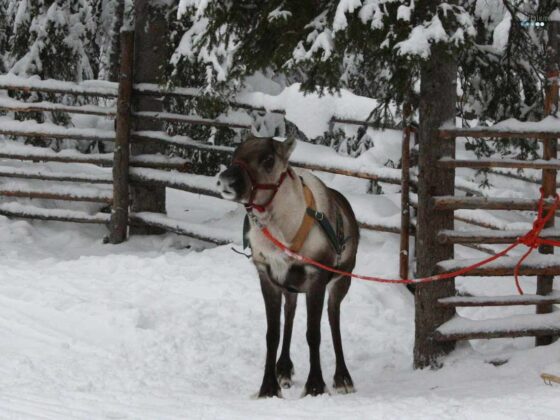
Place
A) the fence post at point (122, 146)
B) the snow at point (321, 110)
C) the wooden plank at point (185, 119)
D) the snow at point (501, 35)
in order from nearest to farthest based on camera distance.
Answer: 1. the snow at point (501, 35)
2. the snow at point (321, 110)
3. the wooden plank at point (185, 119)
4. the fence post at point (122, 146)

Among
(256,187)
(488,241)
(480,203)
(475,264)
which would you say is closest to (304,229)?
(256,187)

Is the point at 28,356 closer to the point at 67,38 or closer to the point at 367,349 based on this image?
the point at 367,349

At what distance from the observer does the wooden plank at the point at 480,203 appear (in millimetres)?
6402

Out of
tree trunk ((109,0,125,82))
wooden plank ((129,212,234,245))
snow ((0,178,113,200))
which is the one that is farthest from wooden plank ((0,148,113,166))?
tree trunk ((109,0,125,82))

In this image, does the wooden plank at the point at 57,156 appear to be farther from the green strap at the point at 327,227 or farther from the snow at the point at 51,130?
the green strap at the point at 327,227

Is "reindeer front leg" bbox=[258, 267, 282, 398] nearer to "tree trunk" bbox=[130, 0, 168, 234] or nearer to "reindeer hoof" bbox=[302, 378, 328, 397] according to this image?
"reindeer hoof" bbox=[302, 378, 328, 397]

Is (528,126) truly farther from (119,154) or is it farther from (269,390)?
(119,154)

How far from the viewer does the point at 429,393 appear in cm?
571

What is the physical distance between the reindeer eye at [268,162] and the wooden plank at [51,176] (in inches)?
248

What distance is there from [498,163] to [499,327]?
121 cm

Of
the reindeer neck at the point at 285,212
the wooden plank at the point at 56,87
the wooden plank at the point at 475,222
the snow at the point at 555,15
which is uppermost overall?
the snow at the point at 555,15

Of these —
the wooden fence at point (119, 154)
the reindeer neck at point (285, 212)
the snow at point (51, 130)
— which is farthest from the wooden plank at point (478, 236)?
the snow at point (51, 130)

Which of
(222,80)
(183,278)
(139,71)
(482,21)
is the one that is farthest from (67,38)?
(482,21)

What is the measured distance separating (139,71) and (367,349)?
Answer: 17.1 feet
